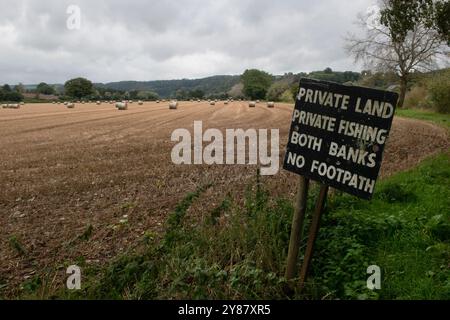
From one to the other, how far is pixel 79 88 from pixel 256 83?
45.9m

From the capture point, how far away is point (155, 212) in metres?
7.53

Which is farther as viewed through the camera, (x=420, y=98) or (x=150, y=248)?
(x=420, y=98)

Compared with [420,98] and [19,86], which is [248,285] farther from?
[19,86]

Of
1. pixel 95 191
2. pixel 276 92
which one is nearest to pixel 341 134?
pixel 95 191

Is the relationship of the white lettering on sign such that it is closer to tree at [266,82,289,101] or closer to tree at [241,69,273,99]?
tree at [266,82,289,101]

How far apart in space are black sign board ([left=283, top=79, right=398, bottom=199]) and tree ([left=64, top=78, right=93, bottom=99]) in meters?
101

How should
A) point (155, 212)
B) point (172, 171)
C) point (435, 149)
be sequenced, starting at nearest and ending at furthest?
point (155, 212) < point (172, 171) < point (435, 149)

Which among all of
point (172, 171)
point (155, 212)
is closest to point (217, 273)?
point (155, 212)

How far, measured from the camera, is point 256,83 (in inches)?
4444

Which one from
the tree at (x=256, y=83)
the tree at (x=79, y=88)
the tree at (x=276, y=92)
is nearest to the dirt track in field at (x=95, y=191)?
the tree at (x=276, y=92)

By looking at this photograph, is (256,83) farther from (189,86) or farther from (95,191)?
(95,191)

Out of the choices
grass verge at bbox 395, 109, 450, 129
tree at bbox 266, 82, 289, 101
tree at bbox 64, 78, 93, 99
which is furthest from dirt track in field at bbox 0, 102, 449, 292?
tree at bbox 64, 78, 93, 99

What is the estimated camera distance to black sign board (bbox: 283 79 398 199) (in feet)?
13.1
